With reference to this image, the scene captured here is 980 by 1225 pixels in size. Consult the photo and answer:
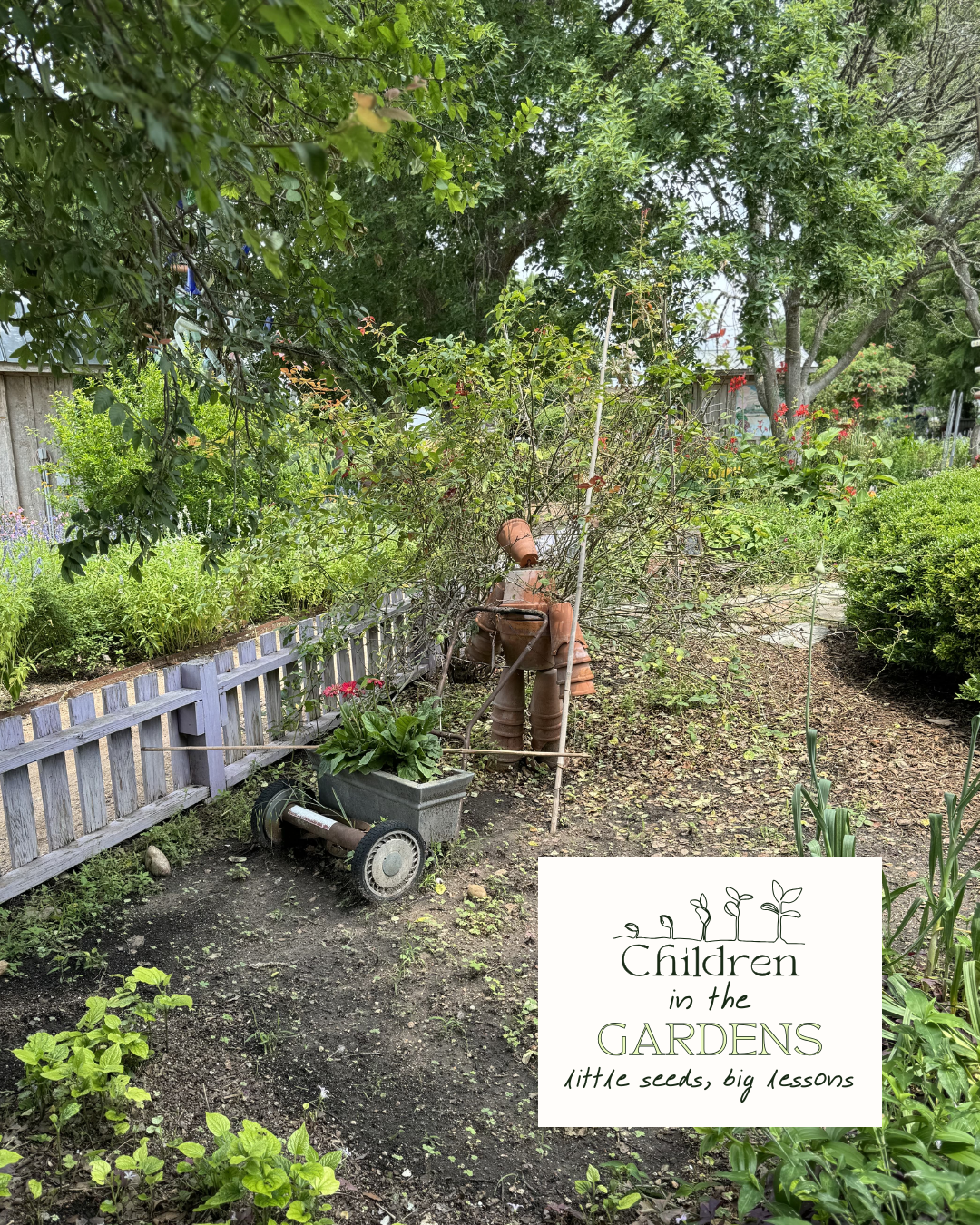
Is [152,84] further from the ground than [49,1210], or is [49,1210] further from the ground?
[152,84]

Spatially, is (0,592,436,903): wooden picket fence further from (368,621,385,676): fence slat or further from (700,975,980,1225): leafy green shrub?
(700,975,980,1225): leafy green shrub

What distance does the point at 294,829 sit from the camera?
340 centimetres

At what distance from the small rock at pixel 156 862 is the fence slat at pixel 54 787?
0.27 metres

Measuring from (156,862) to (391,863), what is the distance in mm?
888

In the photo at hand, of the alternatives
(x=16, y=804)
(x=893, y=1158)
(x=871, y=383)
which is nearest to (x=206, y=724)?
(x=16, y=804)

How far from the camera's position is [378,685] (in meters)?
3.69

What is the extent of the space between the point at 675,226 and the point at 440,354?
5.08 metres

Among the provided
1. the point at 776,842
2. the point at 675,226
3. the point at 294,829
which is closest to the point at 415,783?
the point at 294,829

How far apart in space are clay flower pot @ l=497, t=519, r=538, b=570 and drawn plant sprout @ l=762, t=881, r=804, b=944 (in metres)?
2.38

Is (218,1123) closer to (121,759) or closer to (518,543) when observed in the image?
(121,759)

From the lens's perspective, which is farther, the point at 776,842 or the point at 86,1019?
the point at 776,842

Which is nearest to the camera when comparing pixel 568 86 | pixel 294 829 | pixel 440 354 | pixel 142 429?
pixel 142 429

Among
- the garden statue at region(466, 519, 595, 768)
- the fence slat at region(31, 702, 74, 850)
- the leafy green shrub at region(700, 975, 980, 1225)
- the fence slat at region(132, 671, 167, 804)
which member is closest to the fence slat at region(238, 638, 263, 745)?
the fence slat at region(132, 671, 167, 804)

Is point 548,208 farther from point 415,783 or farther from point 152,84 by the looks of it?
point 152,84
